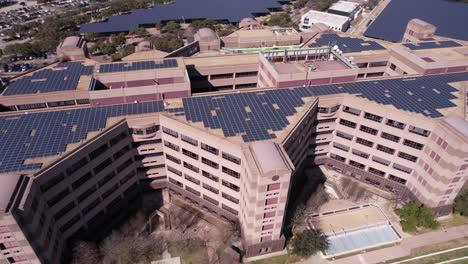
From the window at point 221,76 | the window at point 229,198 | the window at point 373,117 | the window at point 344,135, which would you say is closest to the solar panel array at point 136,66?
the window at point 221,76

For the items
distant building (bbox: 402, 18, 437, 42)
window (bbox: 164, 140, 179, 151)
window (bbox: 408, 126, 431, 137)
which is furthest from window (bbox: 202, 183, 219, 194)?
distant building (bbox: 402, 18, 437, 42)

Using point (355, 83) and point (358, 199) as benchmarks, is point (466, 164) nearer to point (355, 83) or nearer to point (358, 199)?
point (358, 199)

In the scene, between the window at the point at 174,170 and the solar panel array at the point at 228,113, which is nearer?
Result: the solar panel array at the point at 228,113

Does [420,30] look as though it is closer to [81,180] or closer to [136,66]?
[136,66]

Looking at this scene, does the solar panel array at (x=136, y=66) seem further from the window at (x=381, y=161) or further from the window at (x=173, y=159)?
the window at (x=381, y=161)

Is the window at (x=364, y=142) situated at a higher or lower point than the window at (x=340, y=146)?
higher
